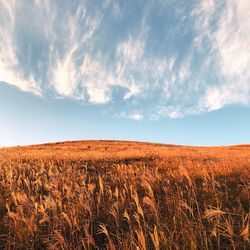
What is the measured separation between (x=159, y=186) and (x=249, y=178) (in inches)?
83.8

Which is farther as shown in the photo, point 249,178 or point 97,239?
point 249,178

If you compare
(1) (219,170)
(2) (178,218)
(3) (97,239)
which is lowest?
(3) (97,239)

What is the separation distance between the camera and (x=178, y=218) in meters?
3.54

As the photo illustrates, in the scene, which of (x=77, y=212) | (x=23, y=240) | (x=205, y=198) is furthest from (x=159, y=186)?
(x=23, y=240)

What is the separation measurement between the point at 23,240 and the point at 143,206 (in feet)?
6.35

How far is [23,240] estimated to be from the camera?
11.0 feet

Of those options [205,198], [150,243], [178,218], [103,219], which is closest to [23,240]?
[103,219]

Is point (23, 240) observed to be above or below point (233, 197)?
below

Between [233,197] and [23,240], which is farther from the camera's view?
[233,197]

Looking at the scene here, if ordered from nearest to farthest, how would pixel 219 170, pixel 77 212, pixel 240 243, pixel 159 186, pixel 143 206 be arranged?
pixel 240 243
pixel 77 212
pixel 143 206
pixel 159 186
pixel 219 170

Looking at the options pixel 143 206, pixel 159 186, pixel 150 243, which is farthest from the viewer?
pixel 159 186

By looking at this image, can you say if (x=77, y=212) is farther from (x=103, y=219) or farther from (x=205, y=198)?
(x=205, y=198)

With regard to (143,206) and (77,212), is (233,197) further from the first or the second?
(77,212)

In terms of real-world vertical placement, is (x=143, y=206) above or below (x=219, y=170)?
below
